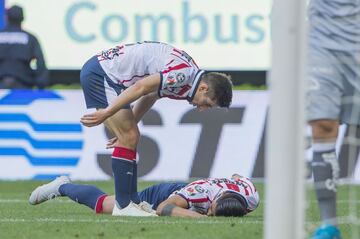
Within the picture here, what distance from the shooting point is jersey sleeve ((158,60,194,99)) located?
945cm

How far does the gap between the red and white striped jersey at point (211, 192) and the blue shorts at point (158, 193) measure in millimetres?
208

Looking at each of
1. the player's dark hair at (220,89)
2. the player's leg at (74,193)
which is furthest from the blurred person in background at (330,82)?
the player's leg at (74,193)

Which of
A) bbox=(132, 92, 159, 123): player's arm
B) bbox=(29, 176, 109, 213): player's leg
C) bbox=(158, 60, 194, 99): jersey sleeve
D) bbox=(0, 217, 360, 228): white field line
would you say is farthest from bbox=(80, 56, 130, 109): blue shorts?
bbox=(0, 217, 360, 228): white field line

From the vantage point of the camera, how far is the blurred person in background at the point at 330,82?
303 inches

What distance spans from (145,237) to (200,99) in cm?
164

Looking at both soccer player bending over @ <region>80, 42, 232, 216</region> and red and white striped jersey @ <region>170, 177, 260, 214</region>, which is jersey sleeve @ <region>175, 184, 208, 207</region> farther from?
soccer player bending over @ <region>80, 42, 232, 216</region>

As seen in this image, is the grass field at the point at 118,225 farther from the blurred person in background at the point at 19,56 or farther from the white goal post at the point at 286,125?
the blurred person in background at the point at 19,56

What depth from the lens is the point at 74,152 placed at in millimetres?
15281

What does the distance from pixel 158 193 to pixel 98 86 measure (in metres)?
0.93

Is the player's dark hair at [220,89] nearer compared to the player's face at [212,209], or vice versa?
the player's dark hair at [220,89]

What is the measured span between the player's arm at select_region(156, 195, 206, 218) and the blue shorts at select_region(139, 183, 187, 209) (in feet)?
0.61

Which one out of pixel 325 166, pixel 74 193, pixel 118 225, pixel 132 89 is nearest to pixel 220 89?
pixel 132 89

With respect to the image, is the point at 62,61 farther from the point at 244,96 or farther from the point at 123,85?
the point at 123,85

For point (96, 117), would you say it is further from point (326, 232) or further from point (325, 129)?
point (326, 232)
